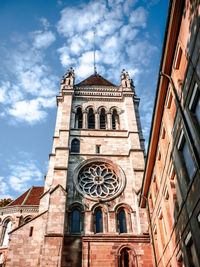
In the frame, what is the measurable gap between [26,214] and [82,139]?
371 inches

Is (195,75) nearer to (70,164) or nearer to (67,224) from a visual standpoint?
(67,224)

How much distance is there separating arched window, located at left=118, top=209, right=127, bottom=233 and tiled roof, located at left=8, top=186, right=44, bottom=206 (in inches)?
455

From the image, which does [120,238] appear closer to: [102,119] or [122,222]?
[122,222]

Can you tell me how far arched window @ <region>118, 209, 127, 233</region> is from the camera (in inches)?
742

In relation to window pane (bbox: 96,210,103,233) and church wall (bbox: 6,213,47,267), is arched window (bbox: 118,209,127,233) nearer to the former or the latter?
window pane (bbox: 96,210,103,233)

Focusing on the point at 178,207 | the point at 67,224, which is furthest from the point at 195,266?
the point at 67,224

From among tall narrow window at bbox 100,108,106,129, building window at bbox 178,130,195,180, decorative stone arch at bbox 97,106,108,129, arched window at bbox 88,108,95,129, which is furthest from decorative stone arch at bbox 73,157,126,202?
building window at bbox 178,130,195,180

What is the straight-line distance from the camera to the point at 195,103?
835 cm

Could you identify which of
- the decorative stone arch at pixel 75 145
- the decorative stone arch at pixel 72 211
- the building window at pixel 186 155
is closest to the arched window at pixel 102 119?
the decorative stone arch at pixel 75 145

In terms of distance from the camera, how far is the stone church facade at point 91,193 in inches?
656

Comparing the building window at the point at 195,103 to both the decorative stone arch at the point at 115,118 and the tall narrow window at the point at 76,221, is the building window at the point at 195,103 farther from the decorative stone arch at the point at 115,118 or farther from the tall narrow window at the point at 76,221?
the decorative stone arch at the point at 115,118

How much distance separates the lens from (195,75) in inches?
315

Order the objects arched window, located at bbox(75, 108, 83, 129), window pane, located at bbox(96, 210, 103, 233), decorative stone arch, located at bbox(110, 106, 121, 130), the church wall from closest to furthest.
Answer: the church wall → window pane, located at bbox(96, 210, 103, 233) → arched window, located at bbox(75, 108, 83, 129) → decorative stone arch, located at bbox(110, 106, 121, 130)

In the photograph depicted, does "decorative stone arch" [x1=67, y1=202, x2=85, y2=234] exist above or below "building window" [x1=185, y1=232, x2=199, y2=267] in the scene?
above
